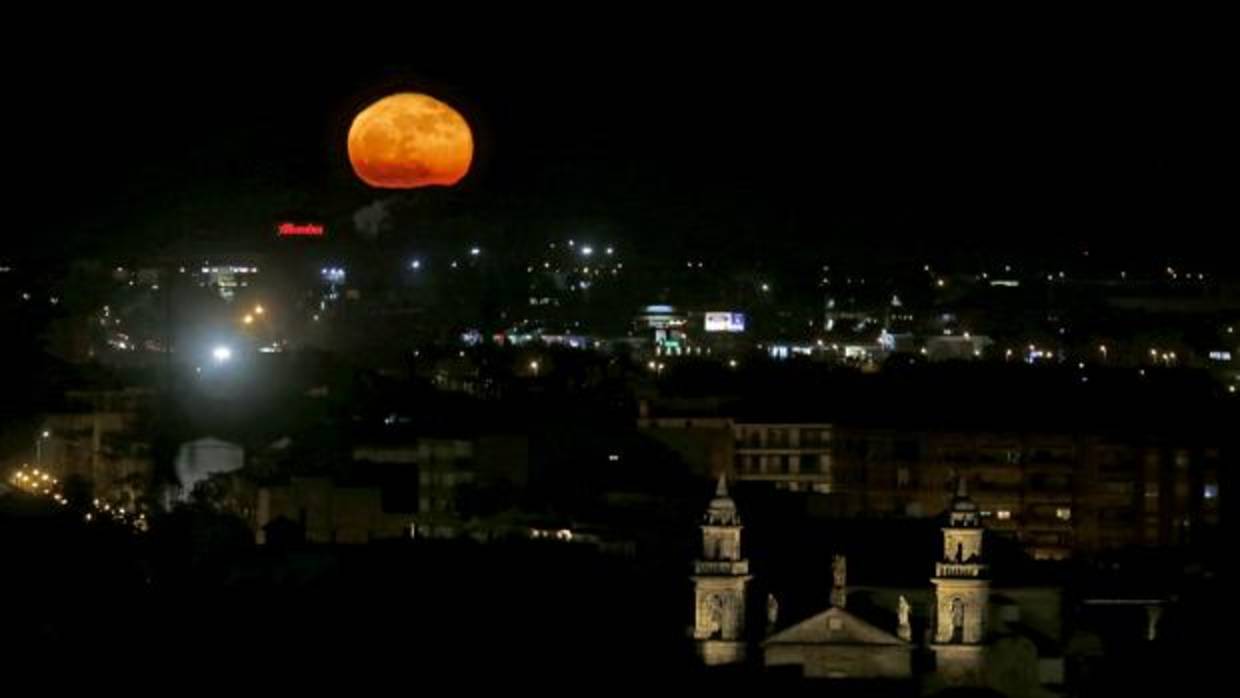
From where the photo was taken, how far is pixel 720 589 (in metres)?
19.0

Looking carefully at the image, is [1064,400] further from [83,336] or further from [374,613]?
[374,613]

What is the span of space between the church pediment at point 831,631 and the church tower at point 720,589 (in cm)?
50

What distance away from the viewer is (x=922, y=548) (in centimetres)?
2098

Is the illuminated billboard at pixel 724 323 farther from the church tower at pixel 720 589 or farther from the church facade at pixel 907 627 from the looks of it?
the church tower at pixel 720 589

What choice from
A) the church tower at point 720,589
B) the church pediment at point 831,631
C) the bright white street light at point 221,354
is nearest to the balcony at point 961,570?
the church pediment at point 831,631

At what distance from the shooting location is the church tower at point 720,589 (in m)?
18.9

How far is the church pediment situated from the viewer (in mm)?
18250

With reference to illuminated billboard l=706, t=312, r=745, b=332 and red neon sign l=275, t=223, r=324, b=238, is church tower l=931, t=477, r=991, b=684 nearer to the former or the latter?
illuminated billboard l=706, t=312, r=745, b=332

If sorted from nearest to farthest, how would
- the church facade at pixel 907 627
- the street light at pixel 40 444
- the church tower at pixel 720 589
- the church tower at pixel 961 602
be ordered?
the church facade at pixel 907 627 → the church tower at pixel 961 602 → the church tower at pixel 720 589 → the street light at pixel 40 444

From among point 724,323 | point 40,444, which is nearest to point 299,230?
point 724,323

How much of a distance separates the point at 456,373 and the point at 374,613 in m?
22.4

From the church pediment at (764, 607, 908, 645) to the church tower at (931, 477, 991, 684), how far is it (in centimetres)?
70

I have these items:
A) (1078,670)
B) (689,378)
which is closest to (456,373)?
(689,378)

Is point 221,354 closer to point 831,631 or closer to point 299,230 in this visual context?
point 299,230
